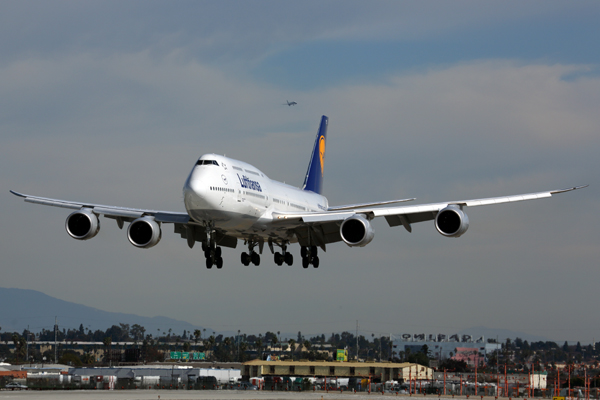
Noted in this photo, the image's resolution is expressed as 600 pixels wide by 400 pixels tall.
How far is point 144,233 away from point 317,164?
30.6m

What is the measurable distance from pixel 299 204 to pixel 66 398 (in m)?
23.3

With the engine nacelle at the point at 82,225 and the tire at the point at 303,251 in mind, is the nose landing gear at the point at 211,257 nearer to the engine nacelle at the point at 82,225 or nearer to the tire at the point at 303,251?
the engine nacelle at the point at 82,225

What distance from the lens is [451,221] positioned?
47250 mm

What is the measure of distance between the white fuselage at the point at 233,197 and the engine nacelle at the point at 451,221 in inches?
460

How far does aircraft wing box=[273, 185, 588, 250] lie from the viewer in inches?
1919

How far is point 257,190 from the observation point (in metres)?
49.2

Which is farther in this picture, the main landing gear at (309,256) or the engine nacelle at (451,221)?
the main landing gear at (309,256)

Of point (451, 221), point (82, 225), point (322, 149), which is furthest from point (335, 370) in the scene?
point (82, 225)

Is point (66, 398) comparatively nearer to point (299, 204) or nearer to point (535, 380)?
point (299, 204)

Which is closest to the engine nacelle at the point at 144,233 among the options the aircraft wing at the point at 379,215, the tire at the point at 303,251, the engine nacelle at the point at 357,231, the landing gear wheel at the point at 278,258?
the aircraft wing at the point at 379,215

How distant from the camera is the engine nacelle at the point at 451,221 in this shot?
153ft

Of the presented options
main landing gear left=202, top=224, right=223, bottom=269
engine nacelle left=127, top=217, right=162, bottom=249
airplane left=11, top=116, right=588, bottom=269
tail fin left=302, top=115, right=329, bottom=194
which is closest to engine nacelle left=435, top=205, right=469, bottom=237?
airplane left=11, top=116, right=588, bottom=269

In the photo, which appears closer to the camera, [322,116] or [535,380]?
[322,116]

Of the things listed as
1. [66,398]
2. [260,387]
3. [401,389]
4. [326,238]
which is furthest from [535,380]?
[66,398]
